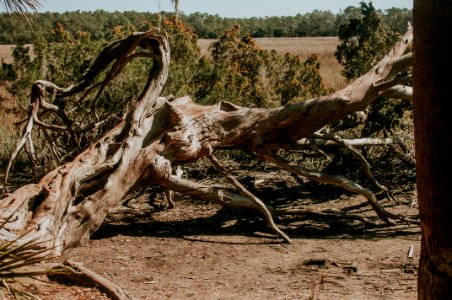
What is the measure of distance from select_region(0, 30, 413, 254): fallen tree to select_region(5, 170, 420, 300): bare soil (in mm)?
307

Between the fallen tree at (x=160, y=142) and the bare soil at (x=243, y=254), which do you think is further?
the fallen tree at (x=160, y=142)

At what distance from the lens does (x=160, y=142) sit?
6.48 metres

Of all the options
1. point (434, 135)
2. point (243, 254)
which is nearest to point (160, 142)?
point (243, 254)

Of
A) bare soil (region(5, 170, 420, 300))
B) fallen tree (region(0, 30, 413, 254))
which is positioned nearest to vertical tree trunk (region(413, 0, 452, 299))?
bare soil (region(5, 170, 420, 300))

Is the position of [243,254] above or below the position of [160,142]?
below

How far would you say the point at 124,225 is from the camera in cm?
695

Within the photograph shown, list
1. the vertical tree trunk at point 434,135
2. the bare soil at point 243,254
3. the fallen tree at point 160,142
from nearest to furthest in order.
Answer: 1. the vertical tree trunk at point 434,135
2. the bare soil at point 243,254
3. the fallen tree at point 160,142

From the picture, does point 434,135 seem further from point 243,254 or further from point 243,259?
point 243,254

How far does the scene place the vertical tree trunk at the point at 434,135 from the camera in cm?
280

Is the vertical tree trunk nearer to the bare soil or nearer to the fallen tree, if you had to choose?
the bare soil

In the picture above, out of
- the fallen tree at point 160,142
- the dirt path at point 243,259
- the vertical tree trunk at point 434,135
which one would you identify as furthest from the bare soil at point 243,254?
the vertical tree trunk at point 434,135

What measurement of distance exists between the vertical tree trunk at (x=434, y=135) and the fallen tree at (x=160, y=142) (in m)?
3.42

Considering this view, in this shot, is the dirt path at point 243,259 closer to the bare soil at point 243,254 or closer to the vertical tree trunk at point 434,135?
the bare soil at point 243,254

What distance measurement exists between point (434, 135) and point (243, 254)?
337cm
